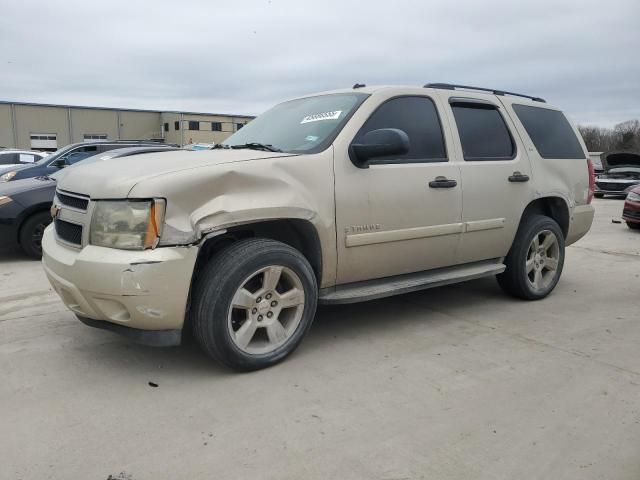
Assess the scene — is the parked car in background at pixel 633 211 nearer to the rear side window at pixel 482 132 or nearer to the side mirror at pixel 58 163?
the rear side window at pixel 482 132

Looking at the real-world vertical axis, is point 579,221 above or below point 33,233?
above

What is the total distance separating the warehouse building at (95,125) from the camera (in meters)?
46.4

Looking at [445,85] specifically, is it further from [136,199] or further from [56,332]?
[56,332]

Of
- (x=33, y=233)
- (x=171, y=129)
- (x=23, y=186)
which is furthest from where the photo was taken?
(x=171, y=129)

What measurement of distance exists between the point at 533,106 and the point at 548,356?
263cm

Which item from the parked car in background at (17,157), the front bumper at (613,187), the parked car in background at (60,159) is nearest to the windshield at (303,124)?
the parked car in background at (60,159)

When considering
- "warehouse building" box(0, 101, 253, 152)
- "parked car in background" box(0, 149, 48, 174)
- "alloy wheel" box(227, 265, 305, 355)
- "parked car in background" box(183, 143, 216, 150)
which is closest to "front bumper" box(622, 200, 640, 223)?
"parked car in background" box(183, 143, 216, 150)

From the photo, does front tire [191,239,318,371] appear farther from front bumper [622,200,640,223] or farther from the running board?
front bumper [622,200,640,223]

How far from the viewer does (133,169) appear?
3.19 meters

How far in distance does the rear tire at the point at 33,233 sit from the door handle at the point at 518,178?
5.47 metres

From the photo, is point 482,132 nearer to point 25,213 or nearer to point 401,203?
point 401,203

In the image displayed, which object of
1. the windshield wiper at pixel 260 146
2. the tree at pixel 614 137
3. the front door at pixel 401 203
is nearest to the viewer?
the front door at pixel 401 203

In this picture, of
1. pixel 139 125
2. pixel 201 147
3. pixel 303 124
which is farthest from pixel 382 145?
pixel 139 125

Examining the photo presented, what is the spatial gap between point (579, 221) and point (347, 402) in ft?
11.9
